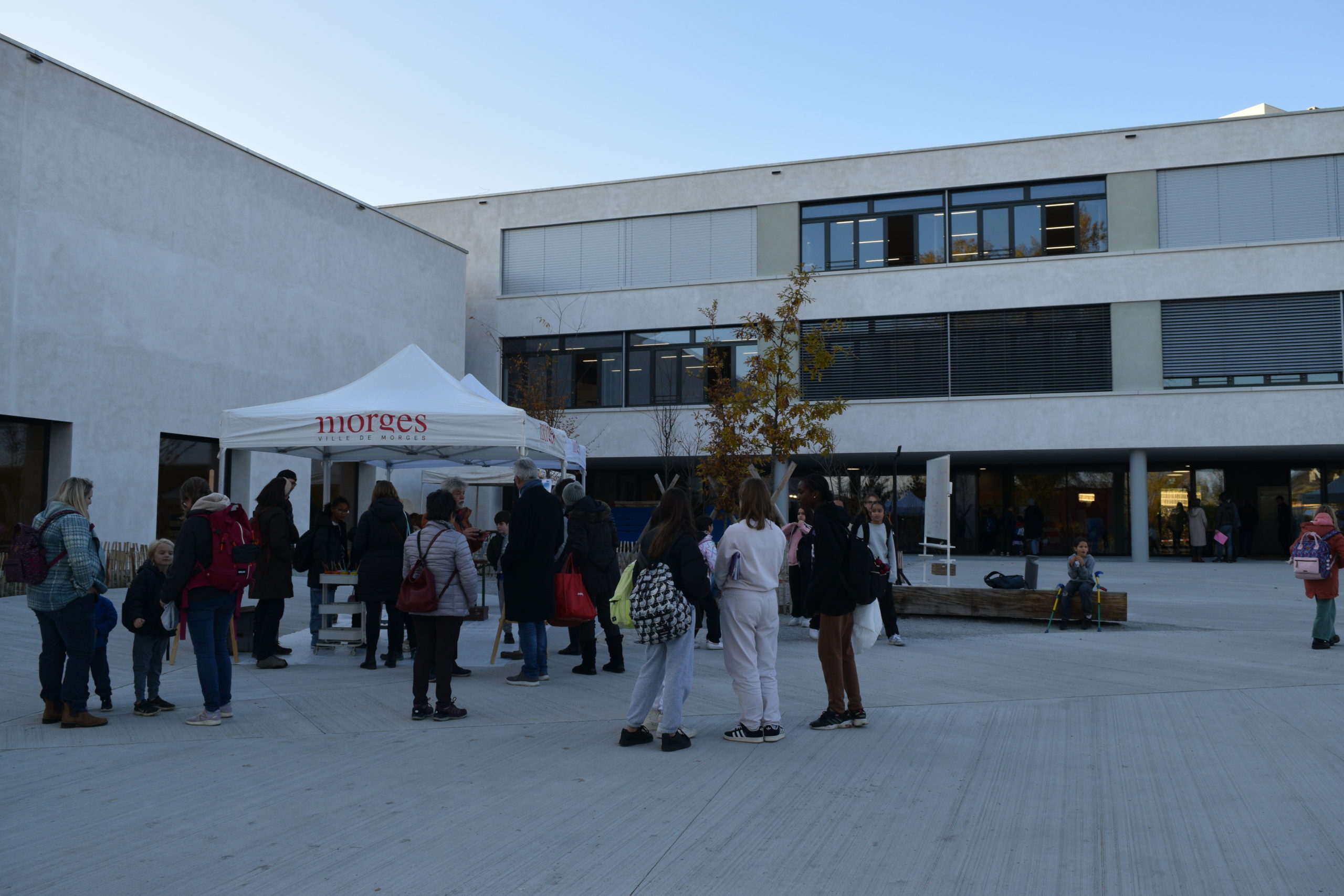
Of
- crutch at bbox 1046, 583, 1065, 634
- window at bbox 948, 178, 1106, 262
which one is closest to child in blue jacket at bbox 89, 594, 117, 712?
crutch at bbox 1046, 583, 1065, 634

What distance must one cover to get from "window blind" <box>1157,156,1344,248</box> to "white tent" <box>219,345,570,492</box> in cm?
2136

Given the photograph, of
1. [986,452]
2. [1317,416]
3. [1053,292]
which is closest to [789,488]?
[986,452]

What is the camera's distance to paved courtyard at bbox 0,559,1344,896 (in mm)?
4383

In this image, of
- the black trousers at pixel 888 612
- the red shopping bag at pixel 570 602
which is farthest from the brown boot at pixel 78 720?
the black trousers at pixel 888 612

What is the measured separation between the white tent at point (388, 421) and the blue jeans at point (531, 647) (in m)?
2.72

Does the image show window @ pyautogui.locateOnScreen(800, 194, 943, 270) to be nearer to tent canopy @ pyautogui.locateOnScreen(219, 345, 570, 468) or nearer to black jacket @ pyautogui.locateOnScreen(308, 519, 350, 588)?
tent canopy @ pyautogui.locateOnScreen(219, 345, 570, 468)

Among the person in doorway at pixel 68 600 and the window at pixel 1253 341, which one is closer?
the person in doorway at pixel 68 600

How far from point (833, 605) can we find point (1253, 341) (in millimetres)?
23880

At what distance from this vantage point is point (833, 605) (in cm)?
708

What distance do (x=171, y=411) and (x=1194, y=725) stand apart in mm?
18895

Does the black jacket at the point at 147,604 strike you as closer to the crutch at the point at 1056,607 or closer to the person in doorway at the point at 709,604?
the person in doorway at the point at 709,604

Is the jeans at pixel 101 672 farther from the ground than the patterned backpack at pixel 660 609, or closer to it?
closer to it

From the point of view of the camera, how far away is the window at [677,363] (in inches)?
1196

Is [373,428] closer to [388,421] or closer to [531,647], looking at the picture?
[388,421]
